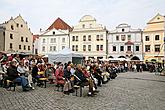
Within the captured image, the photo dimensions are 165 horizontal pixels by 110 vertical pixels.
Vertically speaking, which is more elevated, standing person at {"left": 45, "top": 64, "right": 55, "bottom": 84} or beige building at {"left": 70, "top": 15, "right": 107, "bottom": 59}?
beige building at {"left": 70, "top": 15, "right": 107, "bottom": 59}

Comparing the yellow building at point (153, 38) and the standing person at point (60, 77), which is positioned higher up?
the yellow building at point (153, 38)

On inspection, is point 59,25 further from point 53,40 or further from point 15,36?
point 15,36

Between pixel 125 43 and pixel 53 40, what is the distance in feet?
56.2

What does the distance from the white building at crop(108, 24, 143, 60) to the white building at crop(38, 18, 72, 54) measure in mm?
10587

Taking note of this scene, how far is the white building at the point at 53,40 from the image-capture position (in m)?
56.1

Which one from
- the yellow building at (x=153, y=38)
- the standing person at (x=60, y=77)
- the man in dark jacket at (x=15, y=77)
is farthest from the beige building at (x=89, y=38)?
the man in dark jacket at (x=15, y=77)

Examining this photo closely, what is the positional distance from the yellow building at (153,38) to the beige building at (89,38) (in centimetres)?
861

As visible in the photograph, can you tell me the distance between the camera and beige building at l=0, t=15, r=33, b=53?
47.4m

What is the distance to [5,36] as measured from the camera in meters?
47.5

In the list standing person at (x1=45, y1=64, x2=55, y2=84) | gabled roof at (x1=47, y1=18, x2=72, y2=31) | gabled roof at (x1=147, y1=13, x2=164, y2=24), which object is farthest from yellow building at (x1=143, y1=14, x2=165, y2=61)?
standing person at (x1=45, y1=64, x2=55, y2=84)

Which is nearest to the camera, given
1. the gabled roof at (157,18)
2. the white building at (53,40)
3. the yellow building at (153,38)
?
the yellow building at (153,38)

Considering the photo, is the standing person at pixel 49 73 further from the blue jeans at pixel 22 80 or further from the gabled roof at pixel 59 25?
the gabled roof at pixel 59 25

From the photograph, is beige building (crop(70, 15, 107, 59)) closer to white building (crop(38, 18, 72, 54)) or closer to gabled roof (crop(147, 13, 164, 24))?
white building (crop(38, 18, 72, 54))

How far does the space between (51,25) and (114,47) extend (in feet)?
70.6
